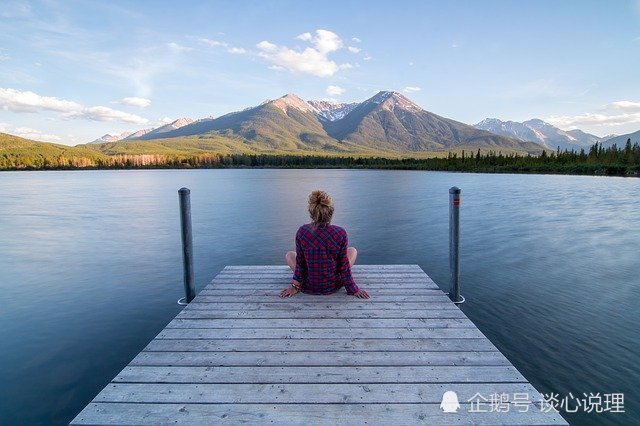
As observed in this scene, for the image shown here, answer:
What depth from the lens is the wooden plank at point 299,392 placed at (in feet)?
13.6

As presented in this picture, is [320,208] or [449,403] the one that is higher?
[320,208]

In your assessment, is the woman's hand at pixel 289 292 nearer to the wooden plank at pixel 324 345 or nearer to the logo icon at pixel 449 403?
the wooden plank at pixel 324 345

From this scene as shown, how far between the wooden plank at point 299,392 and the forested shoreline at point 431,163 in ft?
304

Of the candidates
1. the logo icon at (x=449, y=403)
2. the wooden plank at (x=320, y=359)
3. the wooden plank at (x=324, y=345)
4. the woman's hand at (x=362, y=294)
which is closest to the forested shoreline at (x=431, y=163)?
the woman's hand at (x=362, y=294)

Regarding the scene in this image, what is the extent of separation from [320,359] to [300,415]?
1.10 m

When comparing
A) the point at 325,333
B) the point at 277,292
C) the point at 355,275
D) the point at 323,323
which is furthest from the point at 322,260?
the point at 355,275

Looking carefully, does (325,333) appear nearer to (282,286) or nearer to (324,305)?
(324,305)

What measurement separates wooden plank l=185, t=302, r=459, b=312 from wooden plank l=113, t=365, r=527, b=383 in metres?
1.96

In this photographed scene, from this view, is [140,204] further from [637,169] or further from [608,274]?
[637,169]

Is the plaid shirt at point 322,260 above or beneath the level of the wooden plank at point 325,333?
above

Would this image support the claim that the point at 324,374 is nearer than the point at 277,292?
Yes

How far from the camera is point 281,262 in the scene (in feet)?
56.0

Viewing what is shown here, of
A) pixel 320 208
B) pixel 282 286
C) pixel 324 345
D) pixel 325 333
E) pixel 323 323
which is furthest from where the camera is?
pixel 282 286

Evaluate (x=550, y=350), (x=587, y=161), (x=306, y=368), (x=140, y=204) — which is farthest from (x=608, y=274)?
(x=587, y=161)
